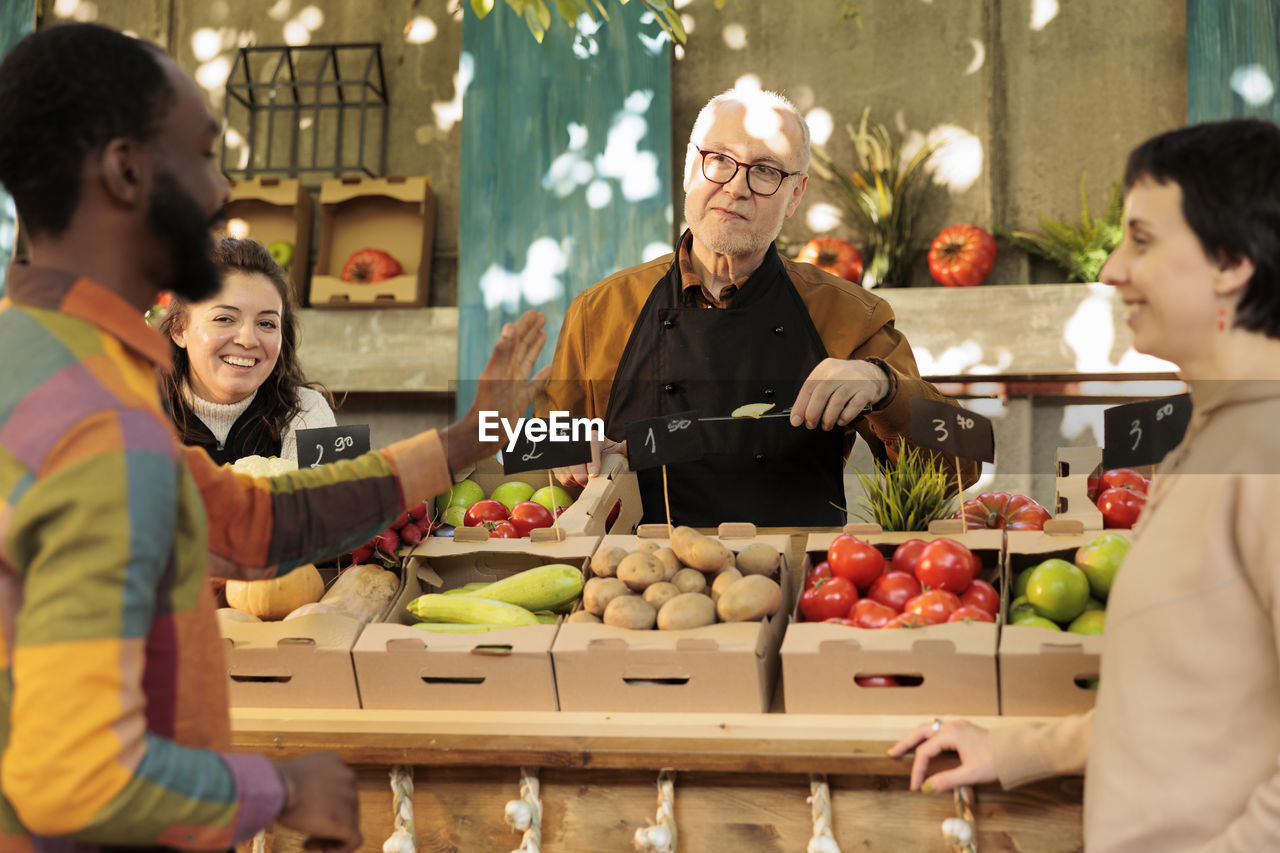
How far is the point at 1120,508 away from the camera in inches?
72.2

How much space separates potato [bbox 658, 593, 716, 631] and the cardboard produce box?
0.40 ft

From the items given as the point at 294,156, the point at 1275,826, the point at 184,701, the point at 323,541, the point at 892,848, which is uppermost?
the point at 294,156

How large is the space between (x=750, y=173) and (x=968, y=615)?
Result: 140cm

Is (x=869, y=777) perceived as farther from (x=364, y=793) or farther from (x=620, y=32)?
(x=620, y=32)

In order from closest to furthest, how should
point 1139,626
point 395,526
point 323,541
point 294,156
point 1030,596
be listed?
point 1139,626, point 323,541, point 1030,596, point 395,526, point 294,156

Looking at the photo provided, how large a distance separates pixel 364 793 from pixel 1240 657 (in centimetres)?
104

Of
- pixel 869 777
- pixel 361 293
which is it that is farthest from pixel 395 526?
pixel 361 293

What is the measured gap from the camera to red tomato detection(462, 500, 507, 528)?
2146mm

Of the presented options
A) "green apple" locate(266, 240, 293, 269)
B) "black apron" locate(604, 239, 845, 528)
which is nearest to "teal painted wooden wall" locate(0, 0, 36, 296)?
"green apple" locate(266, 240, 293, 269)

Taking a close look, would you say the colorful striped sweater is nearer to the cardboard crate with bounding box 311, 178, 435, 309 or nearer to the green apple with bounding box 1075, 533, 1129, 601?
Result: the green apple with bounding box 1075, 533, 1129, 601

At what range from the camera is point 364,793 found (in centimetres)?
148

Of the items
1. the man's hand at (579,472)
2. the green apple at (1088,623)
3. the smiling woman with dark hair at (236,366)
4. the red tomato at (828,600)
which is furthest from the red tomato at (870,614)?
the smiling woman with dark hair at (236,366)

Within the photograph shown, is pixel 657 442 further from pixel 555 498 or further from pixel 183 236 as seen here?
pixel 183 236

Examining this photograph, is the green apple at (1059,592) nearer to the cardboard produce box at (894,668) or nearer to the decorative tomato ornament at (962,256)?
the cardboard produce box at (894,668)
